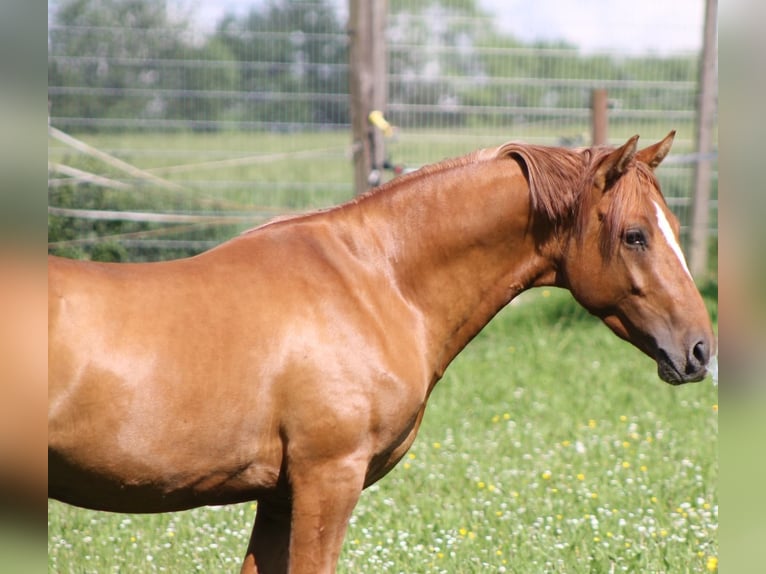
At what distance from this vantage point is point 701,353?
273 centimetres

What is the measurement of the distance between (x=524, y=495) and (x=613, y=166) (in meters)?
2.56

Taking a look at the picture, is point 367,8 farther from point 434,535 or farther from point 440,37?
point 434,535

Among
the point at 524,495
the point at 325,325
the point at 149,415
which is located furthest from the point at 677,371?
the point at 524,495

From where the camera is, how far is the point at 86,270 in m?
2.45

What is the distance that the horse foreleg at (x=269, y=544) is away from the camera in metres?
2.97

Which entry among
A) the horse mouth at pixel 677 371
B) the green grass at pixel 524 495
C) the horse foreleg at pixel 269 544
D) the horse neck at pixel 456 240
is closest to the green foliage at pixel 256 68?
the green grass at pixel 524 495

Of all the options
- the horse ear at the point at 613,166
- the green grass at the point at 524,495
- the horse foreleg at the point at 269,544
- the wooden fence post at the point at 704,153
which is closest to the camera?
the horse ear at the point at 613,166

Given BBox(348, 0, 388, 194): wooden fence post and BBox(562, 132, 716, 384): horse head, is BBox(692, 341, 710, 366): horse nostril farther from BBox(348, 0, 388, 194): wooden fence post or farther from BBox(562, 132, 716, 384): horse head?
BBox(348, 0, 388, 194): wooden fence post

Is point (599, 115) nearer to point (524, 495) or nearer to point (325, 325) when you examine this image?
point (524, 495)

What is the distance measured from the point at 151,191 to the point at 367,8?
8.46 feet

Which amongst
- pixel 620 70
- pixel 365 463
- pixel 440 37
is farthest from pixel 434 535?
pixel 620 70

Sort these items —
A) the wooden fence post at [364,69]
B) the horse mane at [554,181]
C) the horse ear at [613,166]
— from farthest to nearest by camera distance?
the wooden fence post at [364,69] < the horse mane at [554,181] < the horse ear at [613,166]

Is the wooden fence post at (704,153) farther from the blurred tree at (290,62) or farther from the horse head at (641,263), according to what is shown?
the horse head at (641,263)

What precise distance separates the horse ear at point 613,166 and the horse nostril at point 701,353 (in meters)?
0.55
